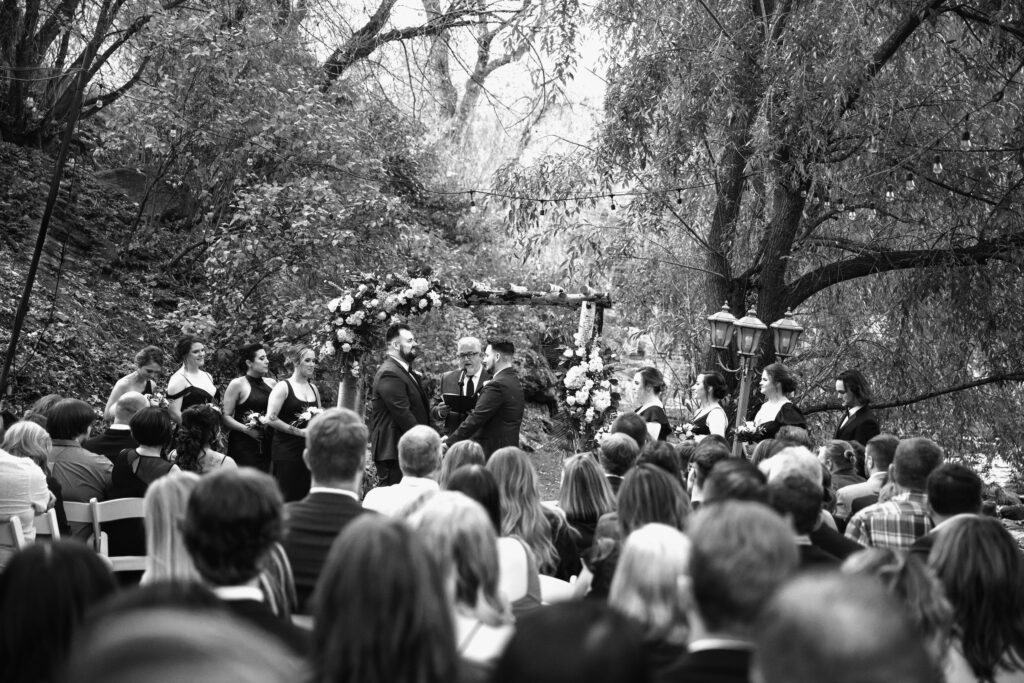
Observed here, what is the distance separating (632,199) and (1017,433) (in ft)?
17.8

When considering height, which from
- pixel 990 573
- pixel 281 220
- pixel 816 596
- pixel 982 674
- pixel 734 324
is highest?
pixel 281 220

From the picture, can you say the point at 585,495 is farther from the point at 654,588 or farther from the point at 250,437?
the point at 250,437

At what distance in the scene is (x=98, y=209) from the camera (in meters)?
16.4

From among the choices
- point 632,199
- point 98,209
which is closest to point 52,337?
point 98,209

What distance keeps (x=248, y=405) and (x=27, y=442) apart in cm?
344

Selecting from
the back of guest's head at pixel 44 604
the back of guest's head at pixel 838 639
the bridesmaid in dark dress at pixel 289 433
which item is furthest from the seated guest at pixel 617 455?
the back of guest's head at pixel 838 639

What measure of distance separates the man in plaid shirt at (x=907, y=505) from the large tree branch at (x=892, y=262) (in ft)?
19.9

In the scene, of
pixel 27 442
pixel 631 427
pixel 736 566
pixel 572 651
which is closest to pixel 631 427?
pixel 631 427

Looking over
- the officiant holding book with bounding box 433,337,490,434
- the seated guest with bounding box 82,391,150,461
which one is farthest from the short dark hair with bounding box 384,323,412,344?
the seated guest with bounding box 82,391,150,461

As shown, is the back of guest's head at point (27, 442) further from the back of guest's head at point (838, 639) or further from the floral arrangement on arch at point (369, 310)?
the back of guest's head at point (838, 639)

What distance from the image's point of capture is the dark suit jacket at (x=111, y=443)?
6.61 m

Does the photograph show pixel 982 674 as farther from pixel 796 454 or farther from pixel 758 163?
pixel 758 163

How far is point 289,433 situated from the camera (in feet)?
29.0

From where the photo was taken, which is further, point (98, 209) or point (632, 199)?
point (98, 209)
